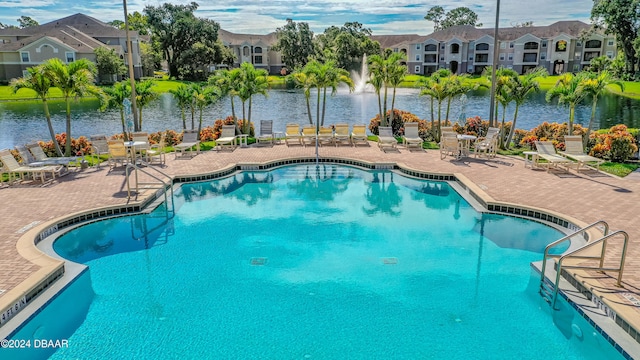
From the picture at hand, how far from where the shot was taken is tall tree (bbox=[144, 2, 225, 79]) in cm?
6800

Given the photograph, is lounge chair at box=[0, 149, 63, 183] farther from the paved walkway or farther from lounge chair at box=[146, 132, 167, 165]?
lounge chair at box=[146, 132, 167, 165]

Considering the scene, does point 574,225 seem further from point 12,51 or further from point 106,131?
point 12,51

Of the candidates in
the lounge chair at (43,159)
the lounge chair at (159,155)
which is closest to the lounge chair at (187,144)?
the lounge chair at (159,155)

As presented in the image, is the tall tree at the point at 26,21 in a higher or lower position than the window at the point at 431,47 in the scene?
higher

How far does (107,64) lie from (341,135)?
156 ft

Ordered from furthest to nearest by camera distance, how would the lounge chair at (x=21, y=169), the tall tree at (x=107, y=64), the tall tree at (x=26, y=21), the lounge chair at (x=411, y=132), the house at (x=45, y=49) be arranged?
the tall tree at (x=26, y=21)
the house at (x=45, y=49)
the tall tree at (x=107, y=64)
the lounge chair at (x=411, y=132)
the lounge chair at (x=21, y=169)

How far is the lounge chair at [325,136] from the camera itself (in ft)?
66.2

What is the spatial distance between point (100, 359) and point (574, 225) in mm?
9802

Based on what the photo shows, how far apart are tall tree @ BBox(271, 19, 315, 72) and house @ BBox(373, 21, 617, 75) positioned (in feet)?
60.5

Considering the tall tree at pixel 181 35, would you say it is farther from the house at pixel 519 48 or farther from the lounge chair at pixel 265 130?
the lounge chair at pixel 265 130

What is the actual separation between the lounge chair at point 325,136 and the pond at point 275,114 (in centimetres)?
650

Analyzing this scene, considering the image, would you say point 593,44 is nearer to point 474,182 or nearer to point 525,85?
point 525,85

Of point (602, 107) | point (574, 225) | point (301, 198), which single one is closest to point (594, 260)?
point (574, 225)

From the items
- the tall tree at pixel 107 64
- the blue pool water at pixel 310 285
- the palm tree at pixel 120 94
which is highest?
the tall tree at pixel 107 64
